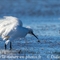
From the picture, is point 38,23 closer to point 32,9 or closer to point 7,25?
point 32,9

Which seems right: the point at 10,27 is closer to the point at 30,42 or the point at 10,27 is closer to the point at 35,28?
the point at 30,42

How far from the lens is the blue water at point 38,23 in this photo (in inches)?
430

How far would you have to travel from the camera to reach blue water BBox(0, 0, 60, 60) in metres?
10.9

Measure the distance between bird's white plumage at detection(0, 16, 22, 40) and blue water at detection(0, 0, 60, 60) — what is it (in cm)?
56

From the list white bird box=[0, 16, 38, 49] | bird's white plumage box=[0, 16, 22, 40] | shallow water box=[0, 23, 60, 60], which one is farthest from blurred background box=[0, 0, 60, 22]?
white bird box=[0, 16, 38, 49]

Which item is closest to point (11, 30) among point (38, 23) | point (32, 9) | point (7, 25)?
point (7, 25)

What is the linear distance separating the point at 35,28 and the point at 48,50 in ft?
18.5

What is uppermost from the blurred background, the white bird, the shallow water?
the blurred background

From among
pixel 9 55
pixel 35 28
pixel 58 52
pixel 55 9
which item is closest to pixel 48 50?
pixel 58 52

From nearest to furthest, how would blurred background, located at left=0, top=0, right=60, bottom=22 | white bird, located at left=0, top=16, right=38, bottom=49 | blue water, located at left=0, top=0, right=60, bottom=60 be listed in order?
blue water, located at left=0, top=0, right=60, bottom=60
white bird, located at left=0, top=16, right=38, bottom=49
blurred background, located at left=0, top=0, right=60, bottom=22

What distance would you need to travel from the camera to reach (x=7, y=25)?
1166cm

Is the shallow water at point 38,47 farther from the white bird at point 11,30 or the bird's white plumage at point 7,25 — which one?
the bird's white plumage at point 7,25

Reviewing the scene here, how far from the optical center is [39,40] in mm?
12922

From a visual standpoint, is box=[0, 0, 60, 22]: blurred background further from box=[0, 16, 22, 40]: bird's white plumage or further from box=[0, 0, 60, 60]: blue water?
box=[0, 16, 22, 40]: bird's white plumage
